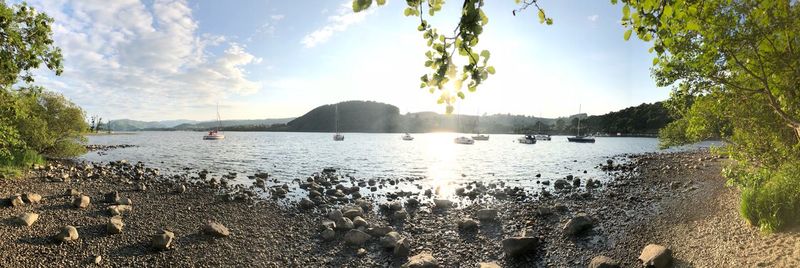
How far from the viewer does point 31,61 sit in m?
13.4

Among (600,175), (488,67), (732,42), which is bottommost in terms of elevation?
(600,175)

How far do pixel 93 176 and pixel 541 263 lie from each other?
2971cm

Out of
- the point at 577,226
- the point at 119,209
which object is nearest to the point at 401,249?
the point at 577,226

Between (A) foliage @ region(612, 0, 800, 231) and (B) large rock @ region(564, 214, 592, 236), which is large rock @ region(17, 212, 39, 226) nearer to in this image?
(A) foliage @ region(612, 0, 800, 231)

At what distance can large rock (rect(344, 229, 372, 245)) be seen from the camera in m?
14.0

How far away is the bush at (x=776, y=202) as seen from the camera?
10.6 m

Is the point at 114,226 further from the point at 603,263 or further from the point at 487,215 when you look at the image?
the point at 603,263

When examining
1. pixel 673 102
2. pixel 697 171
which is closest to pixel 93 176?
pixel 673 102

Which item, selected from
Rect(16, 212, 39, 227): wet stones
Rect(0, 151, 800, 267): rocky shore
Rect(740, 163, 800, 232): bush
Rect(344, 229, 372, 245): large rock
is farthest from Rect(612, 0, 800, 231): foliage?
Rect(16, 212, 39, 227): wet stones

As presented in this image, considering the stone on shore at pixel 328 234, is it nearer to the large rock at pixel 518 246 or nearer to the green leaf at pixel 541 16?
the large rock at pixel 518 246

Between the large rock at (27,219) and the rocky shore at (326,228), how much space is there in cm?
6

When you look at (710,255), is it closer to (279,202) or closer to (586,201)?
(586,201)

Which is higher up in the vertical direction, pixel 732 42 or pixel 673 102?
pixel 732 42

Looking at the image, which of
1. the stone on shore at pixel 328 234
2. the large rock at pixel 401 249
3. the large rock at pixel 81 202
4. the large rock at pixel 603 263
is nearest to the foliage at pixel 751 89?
the large rock at pixel 603 263
